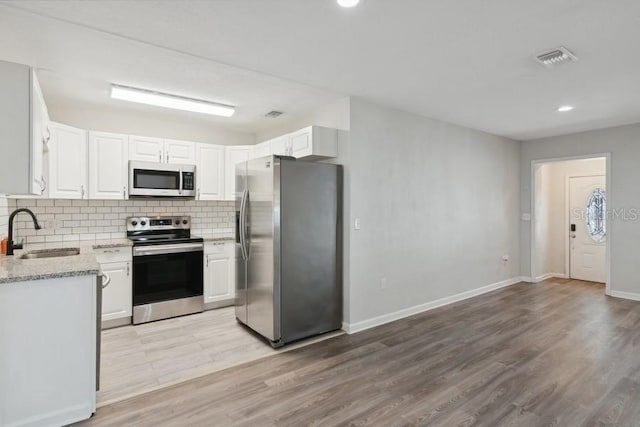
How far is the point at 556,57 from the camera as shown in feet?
8.76

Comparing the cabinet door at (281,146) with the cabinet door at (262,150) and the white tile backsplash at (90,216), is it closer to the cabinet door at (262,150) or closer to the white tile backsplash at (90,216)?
the cabinet door at (262,150)

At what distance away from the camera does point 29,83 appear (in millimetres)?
2139

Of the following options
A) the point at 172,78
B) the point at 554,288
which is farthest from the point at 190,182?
the point at 554,288

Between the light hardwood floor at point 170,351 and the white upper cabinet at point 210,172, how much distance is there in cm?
162

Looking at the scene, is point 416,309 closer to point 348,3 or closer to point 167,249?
point 167,249

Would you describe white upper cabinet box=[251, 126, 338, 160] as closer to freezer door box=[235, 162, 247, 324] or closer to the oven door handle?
freezer door box=[235, 162, 247, 324]

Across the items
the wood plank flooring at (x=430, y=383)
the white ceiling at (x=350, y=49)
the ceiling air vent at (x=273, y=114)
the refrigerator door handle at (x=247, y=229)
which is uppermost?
the ceiling air vent at (x=273, y=114)

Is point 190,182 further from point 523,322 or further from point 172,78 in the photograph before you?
point 523,322

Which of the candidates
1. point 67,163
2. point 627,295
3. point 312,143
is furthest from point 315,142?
point 627,295

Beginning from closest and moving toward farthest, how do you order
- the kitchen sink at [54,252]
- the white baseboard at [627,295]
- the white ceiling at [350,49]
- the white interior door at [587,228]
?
the white ceiling at [350,49], the kitchen sink at [54,252], the white baseboard at [627,295], the white interior door at [587,228]

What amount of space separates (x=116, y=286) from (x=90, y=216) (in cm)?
99

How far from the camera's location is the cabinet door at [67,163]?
11.4 ft

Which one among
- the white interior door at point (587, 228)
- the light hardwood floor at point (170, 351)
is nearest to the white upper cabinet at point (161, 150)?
the light hardwood floor at point (170, 351)

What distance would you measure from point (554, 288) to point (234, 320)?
5.18 m
